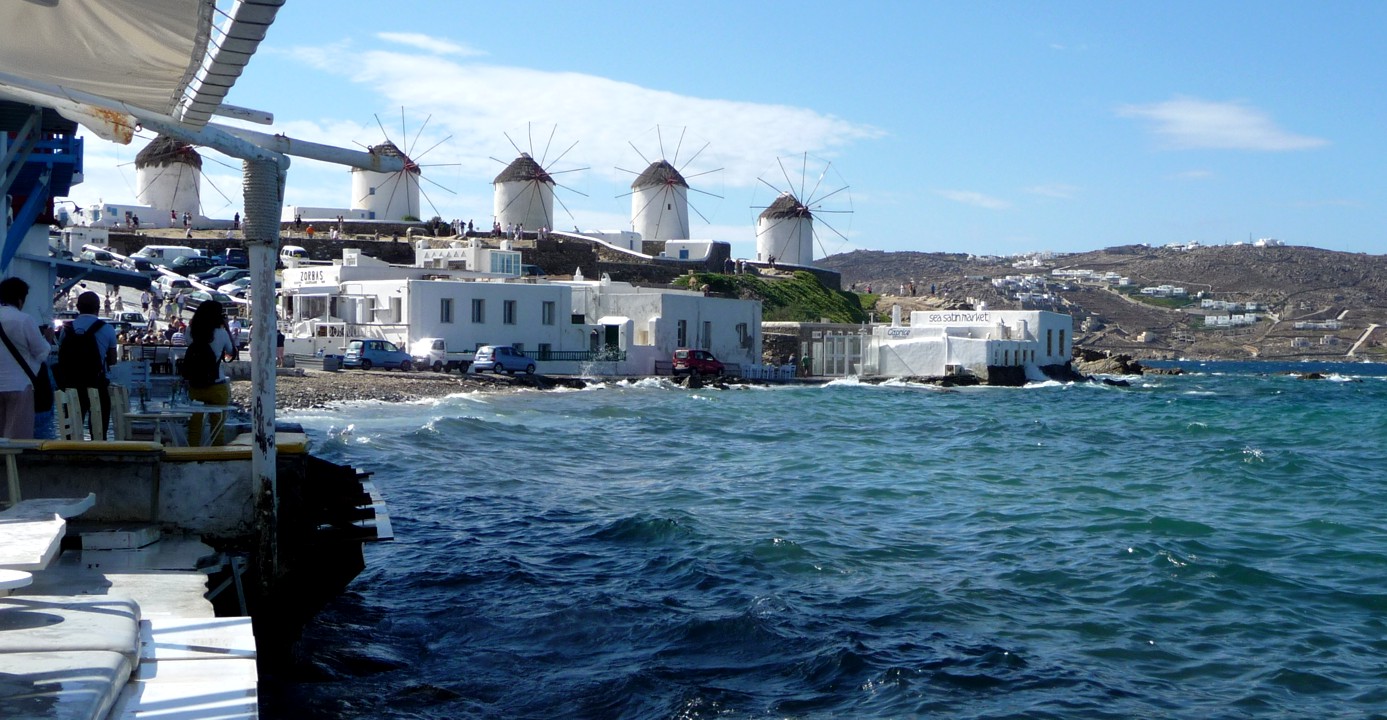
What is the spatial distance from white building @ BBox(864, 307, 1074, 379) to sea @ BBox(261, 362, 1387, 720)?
2674cm

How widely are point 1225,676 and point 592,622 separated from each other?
4.19 m

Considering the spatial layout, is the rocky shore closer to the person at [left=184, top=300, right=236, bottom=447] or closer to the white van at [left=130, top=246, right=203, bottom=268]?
the person at [left=184, top=300, right=236, bottom=447]

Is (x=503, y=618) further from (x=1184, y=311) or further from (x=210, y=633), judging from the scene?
(x=1184, y=311)

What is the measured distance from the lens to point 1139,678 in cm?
740

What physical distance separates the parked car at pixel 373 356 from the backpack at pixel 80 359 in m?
27.9

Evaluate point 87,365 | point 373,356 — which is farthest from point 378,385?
point 87,365

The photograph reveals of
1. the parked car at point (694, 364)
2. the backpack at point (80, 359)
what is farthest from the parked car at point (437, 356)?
the backpack at point (80, 359)

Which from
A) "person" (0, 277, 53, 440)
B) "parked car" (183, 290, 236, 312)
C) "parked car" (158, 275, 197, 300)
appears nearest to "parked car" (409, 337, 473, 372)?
"parked car" (183, 290, 236, 312)

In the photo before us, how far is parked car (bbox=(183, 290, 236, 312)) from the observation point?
35688mm

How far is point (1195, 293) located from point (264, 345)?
165 m

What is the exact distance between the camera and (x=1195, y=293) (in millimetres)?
156875

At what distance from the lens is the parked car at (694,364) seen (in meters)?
42.4

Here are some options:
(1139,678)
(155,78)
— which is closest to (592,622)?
(1139,678)

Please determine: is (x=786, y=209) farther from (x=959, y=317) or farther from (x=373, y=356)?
(x=373, y=356)
